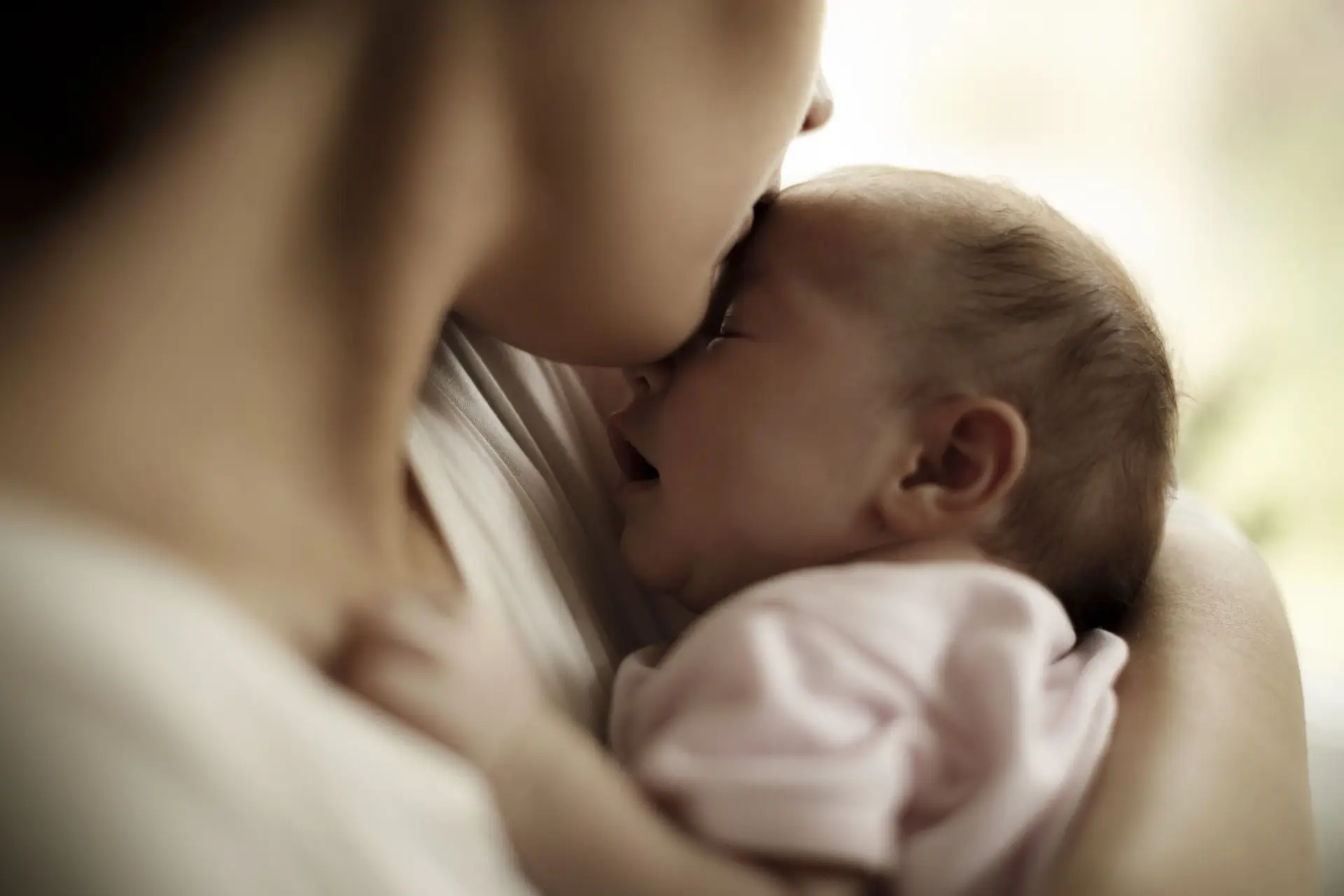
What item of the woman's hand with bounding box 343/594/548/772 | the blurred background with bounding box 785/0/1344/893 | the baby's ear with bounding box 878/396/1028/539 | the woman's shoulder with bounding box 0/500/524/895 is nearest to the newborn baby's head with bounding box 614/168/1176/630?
the baby's ear with bounding box 878/396/1028/539

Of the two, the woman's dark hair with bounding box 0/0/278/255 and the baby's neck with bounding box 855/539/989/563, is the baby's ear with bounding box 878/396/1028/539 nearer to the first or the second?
the baby's neck with bounding box 855/539/989/563

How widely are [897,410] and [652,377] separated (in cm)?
19

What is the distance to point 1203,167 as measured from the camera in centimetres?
158

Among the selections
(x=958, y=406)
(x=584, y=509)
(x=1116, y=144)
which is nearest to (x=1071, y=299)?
(x=958, y=406)

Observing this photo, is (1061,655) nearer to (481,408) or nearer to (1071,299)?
(1071,299)

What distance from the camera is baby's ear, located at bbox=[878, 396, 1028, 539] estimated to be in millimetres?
813

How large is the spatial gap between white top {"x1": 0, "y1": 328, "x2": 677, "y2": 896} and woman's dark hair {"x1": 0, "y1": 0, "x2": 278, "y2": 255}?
6.1 inches

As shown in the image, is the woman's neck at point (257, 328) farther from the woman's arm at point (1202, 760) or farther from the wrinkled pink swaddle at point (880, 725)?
the woman's arm at point (1202, 760)

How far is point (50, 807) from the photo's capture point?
1.32ft

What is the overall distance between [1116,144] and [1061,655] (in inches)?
40.7

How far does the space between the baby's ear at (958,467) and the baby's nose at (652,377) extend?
191mm

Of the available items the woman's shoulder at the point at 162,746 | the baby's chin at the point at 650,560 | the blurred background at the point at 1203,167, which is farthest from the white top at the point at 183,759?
the blurred background at the point at 1203,167

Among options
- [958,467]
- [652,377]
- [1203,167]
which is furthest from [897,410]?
[1203,167]

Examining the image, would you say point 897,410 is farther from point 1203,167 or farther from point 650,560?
point 1203,167
